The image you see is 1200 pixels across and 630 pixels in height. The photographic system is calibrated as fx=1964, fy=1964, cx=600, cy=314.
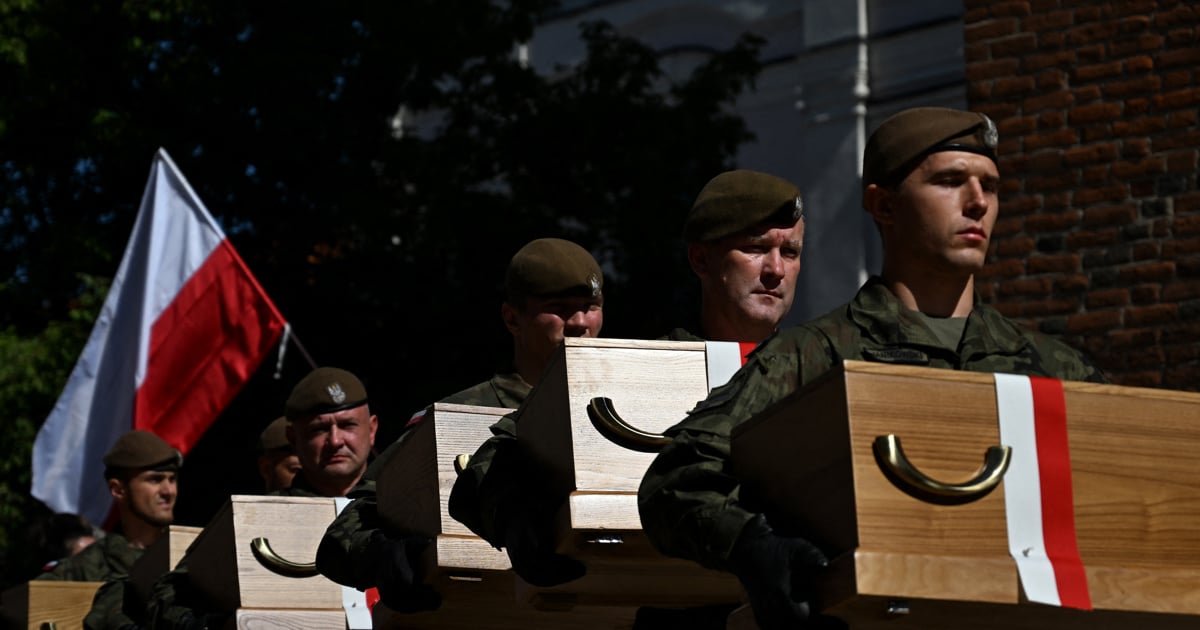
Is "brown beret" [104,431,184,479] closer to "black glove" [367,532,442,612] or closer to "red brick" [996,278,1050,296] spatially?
"red brick" [996,278,1050,296]

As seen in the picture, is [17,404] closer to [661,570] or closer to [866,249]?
[866,249]

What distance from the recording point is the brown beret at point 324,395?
712 cm

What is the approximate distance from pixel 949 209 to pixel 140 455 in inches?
239

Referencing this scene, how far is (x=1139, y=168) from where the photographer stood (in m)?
9.05

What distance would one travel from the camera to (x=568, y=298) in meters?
5.41

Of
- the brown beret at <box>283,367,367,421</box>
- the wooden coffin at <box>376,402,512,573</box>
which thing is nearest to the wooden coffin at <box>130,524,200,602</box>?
the brown beret at <box>283,367,367,421</box>

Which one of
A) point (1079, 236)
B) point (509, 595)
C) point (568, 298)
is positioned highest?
point (1079, 236)

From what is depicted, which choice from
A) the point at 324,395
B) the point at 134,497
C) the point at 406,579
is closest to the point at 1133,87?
the point at 324,395

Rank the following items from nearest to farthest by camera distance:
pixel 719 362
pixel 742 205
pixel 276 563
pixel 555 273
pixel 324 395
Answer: pixel 719 362 → pixel 742 205 → pixel 555 273 → pixel 276 563 → pixel 324 395

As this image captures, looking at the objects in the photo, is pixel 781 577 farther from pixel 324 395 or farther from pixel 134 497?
pixel 134 497

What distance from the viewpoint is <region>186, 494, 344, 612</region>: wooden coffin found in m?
A: 6.19

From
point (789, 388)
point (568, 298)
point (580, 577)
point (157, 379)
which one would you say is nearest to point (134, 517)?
point (157, 379)

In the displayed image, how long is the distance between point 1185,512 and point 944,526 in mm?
458

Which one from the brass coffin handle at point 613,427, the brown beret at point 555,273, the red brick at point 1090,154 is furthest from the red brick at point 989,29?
the brass coffin handle at point 613,427
